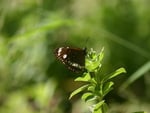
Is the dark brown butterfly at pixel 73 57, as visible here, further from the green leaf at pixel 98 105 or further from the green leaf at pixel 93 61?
the green leaf at pixel 98 105

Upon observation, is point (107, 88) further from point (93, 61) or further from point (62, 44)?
point (62, 44)

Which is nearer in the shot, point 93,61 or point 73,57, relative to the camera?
point 93,61

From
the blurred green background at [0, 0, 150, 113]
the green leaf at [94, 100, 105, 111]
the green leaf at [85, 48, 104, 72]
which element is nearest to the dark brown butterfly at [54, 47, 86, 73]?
the green leaf at [85, 48, 104, 72]

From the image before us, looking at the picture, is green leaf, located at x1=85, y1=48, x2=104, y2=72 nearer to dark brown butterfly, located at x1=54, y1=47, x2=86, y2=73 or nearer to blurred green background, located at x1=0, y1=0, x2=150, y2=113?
dark brown butterfly, located at x1=54, y1=47, x2=86, y2=73

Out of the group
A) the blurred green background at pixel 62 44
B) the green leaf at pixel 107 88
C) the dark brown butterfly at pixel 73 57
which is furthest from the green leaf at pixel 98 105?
the blurred green background at pixel 62 44

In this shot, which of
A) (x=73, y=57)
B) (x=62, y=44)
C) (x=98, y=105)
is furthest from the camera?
(x=62, y=44)

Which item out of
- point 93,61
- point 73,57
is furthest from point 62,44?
point 93,61

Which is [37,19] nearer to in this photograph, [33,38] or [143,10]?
[33,38]

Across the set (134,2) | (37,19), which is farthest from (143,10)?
(37,19)
